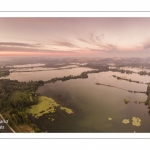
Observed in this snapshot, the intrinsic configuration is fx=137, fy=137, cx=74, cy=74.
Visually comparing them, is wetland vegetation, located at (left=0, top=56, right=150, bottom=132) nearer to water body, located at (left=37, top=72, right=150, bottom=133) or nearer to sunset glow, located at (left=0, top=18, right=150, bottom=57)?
water body, located at (left=37, top=72, right=150, bottom=133)

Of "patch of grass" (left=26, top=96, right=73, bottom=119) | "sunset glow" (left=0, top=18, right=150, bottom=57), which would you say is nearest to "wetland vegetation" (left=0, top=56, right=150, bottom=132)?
"patch of grass" (left=26, top=96, right=73, bottom=119)

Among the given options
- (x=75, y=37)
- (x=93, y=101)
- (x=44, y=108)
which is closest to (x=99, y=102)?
(x=93, y=101)

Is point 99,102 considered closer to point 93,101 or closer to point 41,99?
point 93,101

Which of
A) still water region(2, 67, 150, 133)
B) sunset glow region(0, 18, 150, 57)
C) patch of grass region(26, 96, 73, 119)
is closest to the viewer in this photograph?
still water region(2, 67, 150, 133)

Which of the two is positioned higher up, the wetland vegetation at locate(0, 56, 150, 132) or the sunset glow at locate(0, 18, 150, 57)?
the sunset glow at locate(0, 18, 150, 57)

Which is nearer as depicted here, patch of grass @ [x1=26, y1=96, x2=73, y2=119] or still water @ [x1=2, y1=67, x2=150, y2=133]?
still water @ [x1=2, y1=67, x2=150, y2=133]

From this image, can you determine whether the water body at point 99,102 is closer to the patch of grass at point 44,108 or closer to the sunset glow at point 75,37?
the patch of grass at point 44,108

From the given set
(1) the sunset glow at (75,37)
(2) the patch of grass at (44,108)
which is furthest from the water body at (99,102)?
(1) the sunset glow at (75,37)

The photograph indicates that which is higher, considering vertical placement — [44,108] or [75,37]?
[75,37]

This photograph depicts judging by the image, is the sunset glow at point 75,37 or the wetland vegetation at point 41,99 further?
the sunset glow at point 75,37
